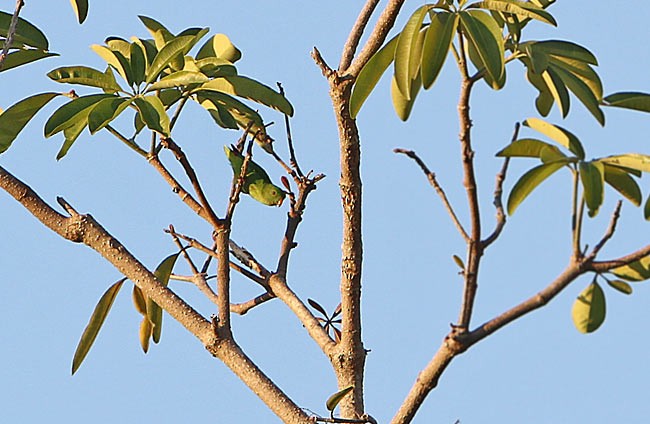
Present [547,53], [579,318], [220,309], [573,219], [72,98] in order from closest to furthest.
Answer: [573,219], [579,318], [547,53], [220,309], [72,98]

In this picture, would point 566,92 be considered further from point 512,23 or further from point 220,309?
point 220,309

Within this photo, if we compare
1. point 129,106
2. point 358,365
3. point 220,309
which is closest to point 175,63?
point 129,106

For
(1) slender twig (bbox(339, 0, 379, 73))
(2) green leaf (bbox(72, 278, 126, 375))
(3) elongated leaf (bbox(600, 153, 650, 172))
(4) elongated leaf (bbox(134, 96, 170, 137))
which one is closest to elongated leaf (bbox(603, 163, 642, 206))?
(3) elongated leaf (bbox(600, 153, 650, 172))

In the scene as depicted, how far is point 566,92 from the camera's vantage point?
1.21 meters

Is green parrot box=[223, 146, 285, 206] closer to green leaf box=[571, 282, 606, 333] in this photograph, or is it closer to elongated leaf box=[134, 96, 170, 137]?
elongated leaf box=[134, 96, 170, 137]

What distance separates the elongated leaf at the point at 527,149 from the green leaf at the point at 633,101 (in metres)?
0.19

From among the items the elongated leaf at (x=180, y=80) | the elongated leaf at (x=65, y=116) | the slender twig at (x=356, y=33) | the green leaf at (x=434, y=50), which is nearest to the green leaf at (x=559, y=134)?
the green leaf at (x=434, y=50)

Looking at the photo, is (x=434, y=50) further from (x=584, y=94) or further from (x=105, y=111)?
(x=105, y=111)

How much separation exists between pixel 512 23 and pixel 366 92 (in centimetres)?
19

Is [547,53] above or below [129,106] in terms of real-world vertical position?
below

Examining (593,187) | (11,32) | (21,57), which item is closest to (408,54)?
(593,187)

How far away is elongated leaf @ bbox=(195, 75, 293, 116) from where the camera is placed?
4.66ft

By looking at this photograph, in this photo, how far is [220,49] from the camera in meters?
1.63

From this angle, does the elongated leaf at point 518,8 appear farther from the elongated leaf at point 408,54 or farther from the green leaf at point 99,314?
the green leaf at point 99,314
